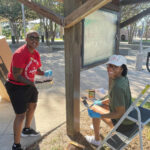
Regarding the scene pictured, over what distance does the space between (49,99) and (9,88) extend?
191 cm

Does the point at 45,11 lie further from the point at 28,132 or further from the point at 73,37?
the point at 28,132

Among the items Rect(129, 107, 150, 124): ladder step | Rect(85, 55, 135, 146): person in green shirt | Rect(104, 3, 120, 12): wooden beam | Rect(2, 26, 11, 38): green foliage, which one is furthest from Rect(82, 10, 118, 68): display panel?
Rect(2, 26, 11, 38): green foliage

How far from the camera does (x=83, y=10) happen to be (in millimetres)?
1741

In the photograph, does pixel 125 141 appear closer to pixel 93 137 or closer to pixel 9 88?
pixel 93 137

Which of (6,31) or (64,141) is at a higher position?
(6,31)

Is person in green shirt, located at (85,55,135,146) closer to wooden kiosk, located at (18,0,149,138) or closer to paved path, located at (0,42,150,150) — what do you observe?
wooden kiosk, located at (18,0,149,138)

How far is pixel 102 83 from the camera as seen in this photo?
16.6 feet

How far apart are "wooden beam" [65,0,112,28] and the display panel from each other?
0.41m

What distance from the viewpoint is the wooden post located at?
2.03m

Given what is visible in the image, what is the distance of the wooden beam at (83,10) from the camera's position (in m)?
1.63

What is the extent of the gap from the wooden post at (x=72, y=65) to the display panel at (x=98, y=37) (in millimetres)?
234

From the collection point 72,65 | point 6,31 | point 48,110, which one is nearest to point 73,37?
point 72,65

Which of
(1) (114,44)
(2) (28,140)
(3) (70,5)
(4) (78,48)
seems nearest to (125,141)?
(4) (78,48)

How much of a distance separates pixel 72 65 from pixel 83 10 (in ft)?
2.32
